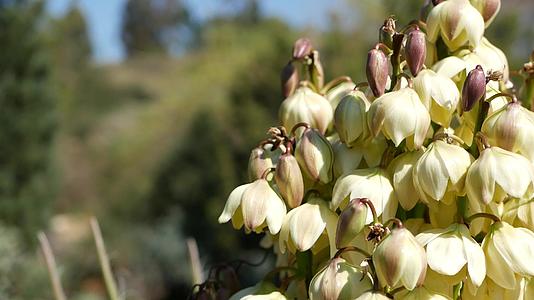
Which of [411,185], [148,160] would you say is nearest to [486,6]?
[411,185]

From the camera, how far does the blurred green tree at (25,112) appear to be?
3.41 meters

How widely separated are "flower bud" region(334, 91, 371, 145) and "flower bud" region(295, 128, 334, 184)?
0.01 m

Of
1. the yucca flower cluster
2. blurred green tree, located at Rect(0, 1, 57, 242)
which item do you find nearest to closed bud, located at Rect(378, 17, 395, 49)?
the yucca flower cluster

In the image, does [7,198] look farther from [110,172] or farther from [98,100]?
[98,100]

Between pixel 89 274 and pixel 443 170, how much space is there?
12.7 feet

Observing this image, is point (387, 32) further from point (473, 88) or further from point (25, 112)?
point (25, 112)

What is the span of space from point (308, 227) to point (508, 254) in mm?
107

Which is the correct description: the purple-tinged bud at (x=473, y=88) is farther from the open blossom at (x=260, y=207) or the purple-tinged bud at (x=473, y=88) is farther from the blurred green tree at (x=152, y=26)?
the blurred green tree at (x=152, y=26)

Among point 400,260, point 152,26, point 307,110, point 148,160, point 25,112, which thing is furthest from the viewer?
point 152,26

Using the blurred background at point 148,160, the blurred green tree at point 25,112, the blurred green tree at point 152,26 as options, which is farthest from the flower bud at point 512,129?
the blurred green tree at point 152,26

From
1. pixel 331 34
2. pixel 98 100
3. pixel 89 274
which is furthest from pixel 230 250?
pixel 98 100

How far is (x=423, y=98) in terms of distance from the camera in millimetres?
417

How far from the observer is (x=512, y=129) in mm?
392

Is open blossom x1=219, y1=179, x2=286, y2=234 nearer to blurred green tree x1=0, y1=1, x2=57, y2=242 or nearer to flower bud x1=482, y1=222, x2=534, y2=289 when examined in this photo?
flower bud x1=482, y1=222, x2=534, y2=289
